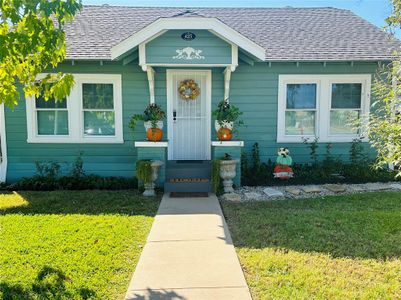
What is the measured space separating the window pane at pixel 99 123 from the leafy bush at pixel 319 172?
336 cm

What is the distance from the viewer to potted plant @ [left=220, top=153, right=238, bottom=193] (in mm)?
6620

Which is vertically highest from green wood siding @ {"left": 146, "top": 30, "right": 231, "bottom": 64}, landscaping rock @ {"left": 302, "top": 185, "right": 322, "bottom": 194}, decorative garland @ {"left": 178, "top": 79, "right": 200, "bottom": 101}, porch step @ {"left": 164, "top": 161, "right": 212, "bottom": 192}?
green wood siding @ {"left": 146, "top": 30, "right": 231, "bottom": 64}

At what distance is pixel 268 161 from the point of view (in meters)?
8.08

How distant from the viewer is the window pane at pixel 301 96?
8148 mm

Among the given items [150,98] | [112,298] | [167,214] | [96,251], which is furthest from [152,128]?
[112,298]

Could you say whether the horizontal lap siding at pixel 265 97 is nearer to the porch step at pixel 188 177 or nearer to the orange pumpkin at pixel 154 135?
the porch step at pixel 188 177

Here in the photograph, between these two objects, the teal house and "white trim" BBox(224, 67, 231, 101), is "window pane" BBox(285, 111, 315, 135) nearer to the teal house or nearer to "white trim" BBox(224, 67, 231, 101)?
the teal house

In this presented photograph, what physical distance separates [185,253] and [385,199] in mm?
4356

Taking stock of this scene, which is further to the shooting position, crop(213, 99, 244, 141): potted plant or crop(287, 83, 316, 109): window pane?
crop(287, 83, 316, 109): window pane

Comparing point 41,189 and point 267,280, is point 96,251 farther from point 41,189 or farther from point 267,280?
point 41,189

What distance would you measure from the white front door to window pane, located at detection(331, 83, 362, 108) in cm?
322

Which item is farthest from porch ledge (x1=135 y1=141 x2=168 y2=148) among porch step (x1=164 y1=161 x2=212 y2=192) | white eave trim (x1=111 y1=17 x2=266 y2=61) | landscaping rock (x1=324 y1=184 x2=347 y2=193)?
landscaping rock (x1=324 y1=184 x2=347 y2=193)

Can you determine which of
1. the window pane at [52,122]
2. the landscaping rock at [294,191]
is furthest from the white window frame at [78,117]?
the landscaping rock at [294,191]

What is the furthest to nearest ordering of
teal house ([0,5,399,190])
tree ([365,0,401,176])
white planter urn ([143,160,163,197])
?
teal house ([0,5,399,190])
white planter urn ([143,160,163,197])
tree ([365,0,401,176])
